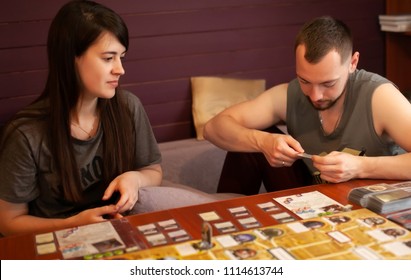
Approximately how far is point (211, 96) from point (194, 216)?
1645 millimetres

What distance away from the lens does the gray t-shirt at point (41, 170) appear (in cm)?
191

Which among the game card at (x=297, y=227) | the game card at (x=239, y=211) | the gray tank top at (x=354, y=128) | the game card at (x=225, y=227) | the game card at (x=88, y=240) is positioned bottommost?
the game card at (x=297, y=227)

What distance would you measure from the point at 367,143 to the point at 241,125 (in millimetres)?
494

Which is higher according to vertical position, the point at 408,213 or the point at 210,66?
the point at 210,66

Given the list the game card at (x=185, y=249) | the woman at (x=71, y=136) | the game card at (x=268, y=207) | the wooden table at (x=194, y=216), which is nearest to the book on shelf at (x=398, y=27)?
the wooden table at (x=194, y=216)

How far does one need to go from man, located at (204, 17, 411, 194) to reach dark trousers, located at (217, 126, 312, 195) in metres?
0.08

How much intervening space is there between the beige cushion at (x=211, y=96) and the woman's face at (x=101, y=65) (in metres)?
1.18

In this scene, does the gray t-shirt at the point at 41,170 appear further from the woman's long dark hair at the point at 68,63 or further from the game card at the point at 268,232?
the game card at the point at 268,232

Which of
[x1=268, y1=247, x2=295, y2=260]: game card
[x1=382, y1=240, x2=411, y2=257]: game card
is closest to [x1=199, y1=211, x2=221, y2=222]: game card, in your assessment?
[x1=268, y1=247, x2=295, y2=260]: game card

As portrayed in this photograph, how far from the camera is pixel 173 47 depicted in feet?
10.1

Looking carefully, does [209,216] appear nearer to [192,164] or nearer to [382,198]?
[382,198]

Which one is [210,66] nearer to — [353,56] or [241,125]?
[241,125]

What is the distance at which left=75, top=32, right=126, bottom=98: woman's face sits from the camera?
1930mm
